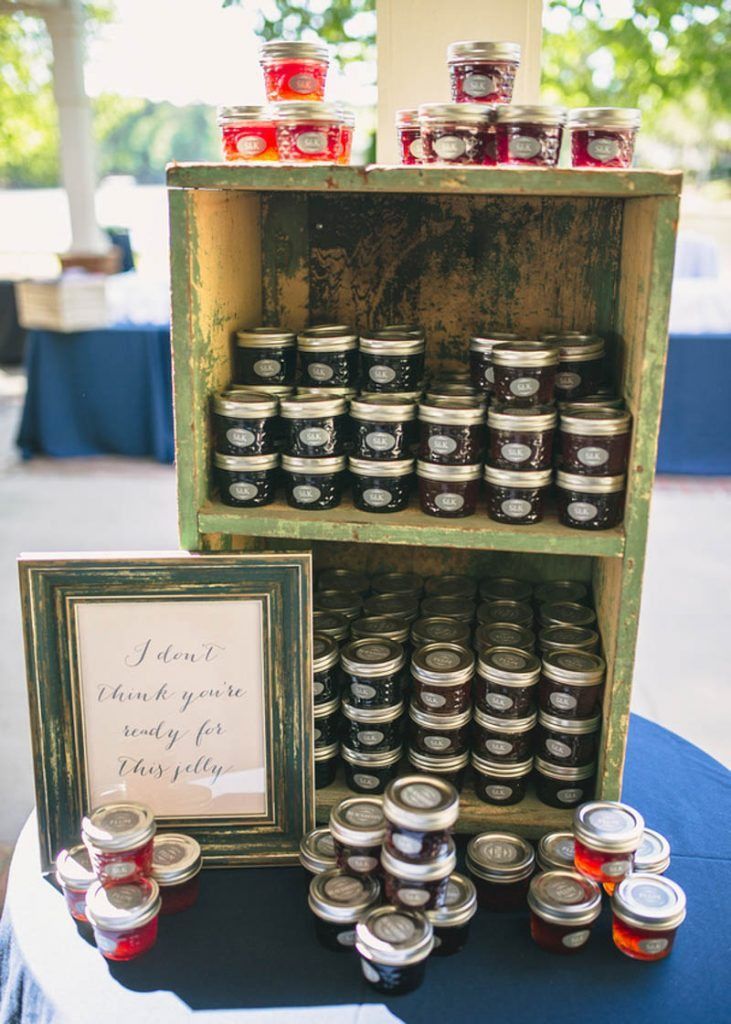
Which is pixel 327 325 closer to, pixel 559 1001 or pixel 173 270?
pixel 173 270

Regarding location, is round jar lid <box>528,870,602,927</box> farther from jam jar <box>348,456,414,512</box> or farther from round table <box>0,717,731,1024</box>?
jam jar <box>348,456,414,512</box>

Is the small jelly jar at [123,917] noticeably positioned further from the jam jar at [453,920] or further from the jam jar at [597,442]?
the jam jar at [597,442]

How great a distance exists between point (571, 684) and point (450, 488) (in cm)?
34

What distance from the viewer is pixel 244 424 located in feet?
4.47

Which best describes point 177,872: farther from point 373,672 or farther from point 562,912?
point 562,912

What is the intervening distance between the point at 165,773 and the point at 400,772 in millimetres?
382

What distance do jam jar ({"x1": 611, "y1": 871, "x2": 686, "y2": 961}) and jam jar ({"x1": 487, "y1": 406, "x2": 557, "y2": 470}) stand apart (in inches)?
22.2

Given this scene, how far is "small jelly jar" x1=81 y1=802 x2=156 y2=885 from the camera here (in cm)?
121

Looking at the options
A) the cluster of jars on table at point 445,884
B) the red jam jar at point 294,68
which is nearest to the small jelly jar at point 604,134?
the red jam jar at point 294,68

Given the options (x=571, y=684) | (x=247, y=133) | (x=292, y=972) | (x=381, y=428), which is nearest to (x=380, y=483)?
(x=381, y=428)

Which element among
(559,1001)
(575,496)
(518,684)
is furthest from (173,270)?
(559,1001)

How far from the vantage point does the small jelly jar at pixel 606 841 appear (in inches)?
49.9

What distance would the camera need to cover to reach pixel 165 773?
1.36 meters

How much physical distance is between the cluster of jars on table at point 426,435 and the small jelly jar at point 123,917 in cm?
52
